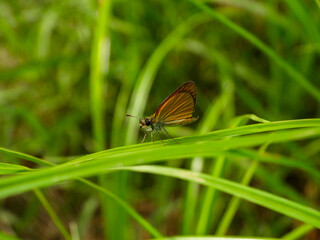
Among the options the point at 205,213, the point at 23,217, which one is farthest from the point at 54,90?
the point at 205,213

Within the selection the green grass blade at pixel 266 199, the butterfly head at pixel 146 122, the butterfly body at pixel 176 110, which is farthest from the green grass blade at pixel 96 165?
the butterfly head at pixel 146 122

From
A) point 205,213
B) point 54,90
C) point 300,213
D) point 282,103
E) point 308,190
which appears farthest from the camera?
point 54,90

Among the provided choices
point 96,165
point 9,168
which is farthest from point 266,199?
point 9,168

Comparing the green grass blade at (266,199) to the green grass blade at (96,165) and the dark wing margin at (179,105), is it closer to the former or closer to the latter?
the green grass blade at (96,165)

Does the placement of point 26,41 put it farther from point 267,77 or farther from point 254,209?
point 254,209

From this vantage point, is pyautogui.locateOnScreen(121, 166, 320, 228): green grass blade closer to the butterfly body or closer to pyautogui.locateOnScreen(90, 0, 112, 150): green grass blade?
the butterfly body

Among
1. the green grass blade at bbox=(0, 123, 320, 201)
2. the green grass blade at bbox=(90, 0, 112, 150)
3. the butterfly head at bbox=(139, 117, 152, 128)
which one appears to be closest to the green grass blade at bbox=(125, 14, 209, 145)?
the green grass blade at bbox=(90, 0, 112, 150)
